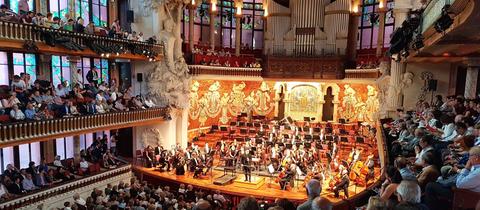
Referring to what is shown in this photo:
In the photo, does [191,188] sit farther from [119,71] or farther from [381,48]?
[381,48]

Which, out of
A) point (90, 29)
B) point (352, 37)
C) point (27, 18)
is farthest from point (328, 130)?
point (27, 18)

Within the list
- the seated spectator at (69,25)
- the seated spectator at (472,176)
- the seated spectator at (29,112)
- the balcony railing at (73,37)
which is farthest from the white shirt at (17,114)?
the seated spectator at (472,176)

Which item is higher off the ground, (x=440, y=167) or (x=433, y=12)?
(x=433, y=12)

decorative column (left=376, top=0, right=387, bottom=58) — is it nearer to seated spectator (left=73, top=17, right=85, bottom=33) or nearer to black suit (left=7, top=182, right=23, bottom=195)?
seated spectator (left=73, top=17, right=85, bottom=33)

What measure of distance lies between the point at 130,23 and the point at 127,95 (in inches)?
153

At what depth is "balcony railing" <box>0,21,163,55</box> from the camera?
1046cm

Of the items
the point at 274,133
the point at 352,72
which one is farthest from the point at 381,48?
the point at 274,133

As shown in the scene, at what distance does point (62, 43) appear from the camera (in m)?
11.9

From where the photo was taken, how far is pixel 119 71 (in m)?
17.9

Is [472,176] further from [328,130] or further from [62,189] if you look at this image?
[328,130]

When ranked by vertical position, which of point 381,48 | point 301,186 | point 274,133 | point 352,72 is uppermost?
point 381,48

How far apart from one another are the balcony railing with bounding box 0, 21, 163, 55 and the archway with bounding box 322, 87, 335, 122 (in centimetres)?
1044

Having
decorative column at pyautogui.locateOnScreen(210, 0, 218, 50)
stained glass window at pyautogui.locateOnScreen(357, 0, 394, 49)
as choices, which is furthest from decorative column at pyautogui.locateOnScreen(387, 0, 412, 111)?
decorative column at pyautogui.locateOnScreen(210, 0, 218, 50)

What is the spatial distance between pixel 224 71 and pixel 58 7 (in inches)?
342
